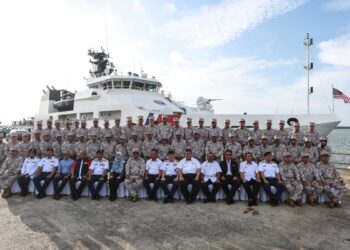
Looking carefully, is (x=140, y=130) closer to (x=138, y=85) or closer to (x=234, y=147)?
(x=234, y=147)

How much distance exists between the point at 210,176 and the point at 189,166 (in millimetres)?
501

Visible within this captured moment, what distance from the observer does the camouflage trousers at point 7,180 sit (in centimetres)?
577

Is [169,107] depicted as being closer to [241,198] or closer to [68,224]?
[241,198]

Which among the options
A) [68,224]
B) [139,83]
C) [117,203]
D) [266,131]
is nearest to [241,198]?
[266,131]

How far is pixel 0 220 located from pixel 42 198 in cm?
124

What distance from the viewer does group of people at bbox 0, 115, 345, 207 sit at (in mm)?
5320

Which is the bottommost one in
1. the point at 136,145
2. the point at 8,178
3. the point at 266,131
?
the point at 8,178

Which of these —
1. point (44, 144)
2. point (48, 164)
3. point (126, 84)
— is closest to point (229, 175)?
point (48, 164)

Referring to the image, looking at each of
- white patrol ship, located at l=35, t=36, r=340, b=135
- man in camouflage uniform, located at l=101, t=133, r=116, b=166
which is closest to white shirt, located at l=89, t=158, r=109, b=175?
man in camouflage uniform, located at l=101, t=133, r=116, b=166

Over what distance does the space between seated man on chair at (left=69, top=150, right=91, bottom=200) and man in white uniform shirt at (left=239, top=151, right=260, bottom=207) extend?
11.3ft

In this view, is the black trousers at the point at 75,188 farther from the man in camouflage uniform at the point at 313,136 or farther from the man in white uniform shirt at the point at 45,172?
the man in camouflage uniform at the point at 313,136

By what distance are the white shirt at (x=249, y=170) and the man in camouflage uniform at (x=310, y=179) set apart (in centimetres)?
91

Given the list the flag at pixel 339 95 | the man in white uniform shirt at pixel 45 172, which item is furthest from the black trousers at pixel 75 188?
the flag at pixel 339 95

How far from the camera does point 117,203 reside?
5.27 meters
